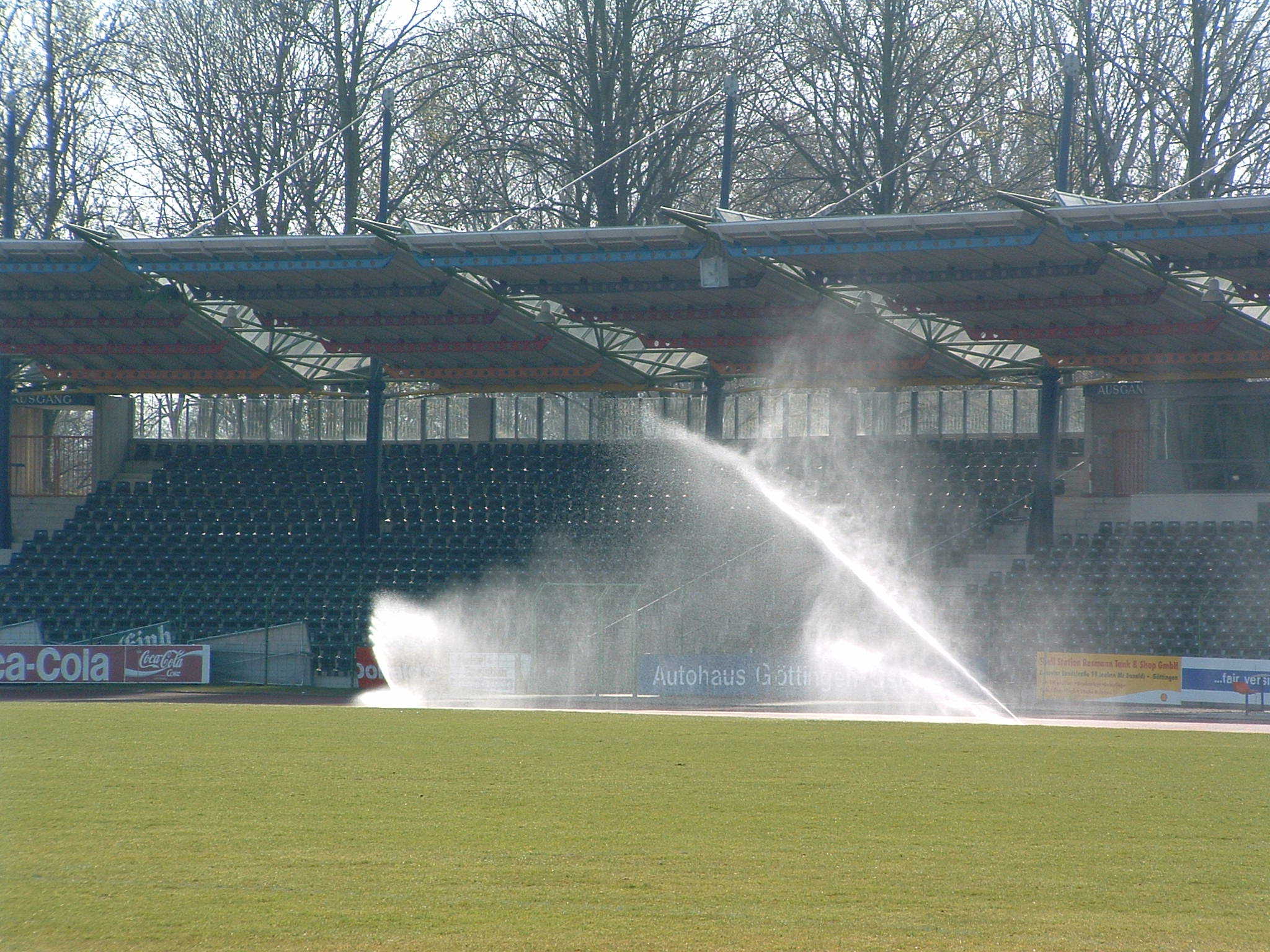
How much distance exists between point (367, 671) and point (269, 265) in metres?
10.0

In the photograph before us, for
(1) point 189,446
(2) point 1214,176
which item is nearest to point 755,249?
(2) point 1214,176

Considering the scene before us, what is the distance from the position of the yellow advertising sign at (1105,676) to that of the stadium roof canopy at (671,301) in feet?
27.2

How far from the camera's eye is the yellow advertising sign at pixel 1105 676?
28016 mm

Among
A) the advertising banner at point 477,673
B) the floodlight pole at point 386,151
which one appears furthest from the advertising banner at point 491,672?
the floodlight pole at point 386,151

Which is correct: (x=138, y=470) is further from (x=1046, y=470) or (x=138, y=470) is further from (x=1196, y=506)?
(x=1196, y=506)

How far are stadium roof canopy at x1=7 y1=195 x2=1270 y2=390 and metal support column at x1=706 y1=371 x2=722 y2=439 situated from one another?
413mm

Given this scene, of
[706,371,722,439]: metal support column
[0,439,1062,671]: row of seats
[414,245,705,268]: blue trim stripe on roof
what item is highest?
[414,245,705,268]: blue trim stripe on roof

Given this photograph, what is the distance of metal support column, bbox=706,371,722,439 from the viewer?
39.3 metres

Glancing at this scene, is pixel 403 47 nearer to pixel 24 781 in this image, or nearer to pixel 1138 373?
pixel 1138 373

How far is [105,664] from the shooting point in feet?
102

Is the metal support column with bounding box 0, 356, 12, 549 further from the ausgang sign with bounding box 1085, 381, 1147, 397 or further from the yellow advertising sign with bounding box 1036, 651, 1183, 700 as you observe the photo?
the ausgang sign with bounding box 1085, 381, 1147, 397

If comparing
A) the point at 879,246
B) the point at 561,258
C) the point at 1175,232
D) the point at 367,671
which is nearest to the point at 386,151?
the point at 561,258

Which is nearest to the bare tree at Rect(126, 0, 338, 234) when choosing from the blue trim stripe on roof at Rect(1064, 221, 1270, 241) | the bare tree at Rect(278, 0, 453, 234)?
the bare tree at Rect(278, 0, 453, 234)

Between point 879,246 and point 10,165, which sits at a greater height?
point 10,165
